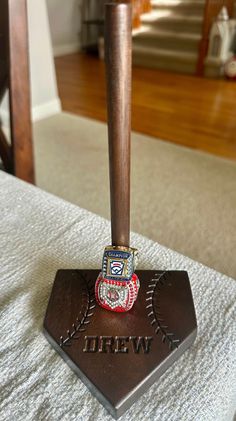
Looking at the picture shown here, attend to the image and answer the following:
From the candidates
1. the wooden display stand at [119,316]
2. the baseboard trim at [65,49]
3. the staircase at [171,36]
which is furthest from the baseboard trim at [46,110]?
the baseboard trim at [65,49]

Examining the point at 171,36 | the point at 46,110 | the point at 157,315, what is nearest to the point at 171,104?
the point at 46,110

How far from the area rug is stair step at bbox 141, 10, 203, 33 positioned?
7.96 ft

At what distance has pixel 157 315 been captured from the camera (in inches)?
19.5

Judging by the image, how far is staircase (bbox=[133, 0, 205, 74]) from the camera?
3951 millimetres

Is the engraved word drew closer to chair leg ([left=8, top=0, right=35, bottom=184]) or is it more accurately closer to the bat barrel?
the bat barrel

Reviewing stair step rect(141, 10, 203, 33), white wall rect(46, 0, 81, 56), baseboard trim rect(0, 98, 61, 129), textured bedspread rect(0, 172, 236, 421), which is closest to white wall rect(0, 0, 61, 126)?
baseboard trim rect(0, 98, 61, 129)

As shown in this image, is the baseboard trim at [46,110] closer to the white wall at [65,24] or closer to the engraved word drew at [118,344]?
the engraved word drew at [118,344]

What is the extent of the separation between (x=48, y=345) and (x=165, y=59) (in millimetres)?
4061

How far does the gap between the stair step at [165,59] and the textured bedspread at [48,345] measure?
3.60 meters

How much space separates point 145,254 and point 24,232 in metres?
0.23

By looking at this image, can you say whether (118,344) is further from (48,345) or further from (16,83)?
(16,83)

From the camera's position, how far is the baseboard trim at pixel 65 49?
4730mm

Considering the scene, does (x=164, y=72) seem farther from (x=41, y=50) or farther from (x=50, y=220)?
(x=50, y=220)

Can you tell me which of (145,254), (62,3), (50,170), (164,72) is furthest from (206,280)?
(62,3)
